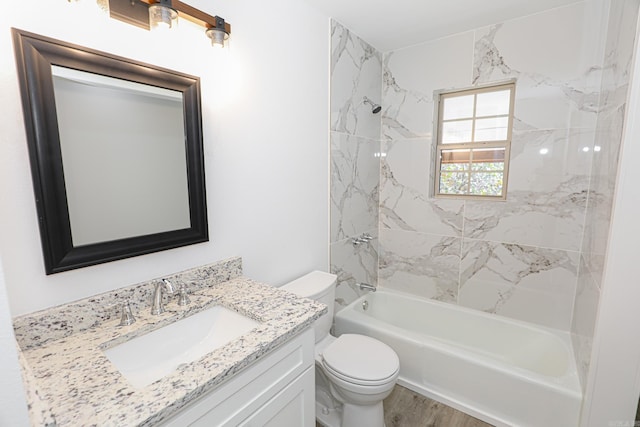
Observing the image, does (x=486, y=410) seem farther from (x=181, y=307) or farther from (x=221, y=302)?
(x=181, y=307)

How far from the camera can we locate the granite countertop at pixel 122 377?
70cm

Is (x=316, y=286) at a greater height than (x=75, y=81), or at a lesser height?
lesser

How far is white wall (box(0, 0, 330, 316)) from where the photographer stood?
0.91 meters

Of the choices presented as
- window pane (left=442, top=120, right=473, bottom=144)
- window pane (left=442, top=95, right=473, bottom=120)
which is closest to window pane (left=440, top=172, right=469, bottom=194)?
window pane (left=442, top=120, right=473, bottom=144)

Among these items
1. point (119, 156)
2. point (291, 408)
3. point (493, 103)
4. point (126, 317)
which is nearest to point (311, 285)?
point (291, 408)

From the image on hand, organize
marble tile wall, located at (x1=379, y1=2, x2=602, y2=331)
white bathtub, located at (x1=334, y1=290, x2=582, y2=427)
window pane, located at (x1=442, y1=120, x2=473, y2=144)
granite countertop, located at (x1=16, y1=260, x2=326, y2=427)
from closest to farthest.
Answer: granite countertop, located at (x1=16, y1=260, x2=326, y2=427) < white bathtub, located at (x1=334, y1=290, x2=582, y2=427) < marble tile wall, located at (x1=379, y1=2, x2=602, y2=331) < window pane, located at (x1=442, y1=120, x2=473, y2=144)

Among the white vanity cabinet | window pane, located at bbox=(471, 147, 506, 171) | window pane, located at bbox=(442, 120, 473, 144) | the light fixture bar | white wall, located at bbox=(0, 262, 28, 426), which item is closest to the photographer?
white wall, located at bbox=(0, 262, 28, 426)

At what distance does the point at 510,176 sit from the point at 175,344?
94.0 inches

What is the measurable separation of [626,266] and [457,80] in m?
1.65

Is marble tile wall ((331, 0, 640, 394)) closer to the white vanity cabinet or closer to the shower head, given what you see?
the shower head

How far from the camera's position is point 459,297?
8.21 feet

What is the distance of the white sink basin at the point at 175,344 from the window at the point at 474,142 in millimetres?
2066

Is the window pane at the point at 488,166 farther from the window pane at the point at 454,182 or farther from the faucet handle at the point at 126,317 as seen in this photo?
the faucet handle at the point at 126,317

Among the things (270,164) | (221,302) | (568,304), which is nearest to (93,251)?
(221,302)
